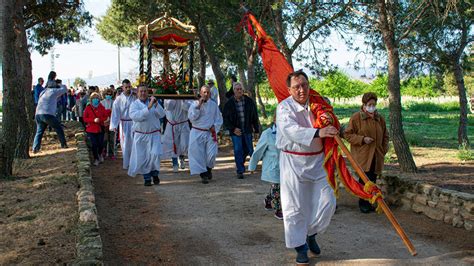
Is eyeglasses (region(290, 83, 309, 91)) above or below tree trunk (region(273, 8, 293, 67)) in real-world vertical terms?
below

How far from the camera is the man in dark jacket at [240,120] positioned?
1160 cm

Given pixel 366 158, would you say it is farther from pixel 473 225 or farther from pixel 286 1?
pixel 286 1

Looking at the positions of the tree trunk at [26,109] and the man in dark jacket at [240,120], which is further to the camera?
the tree trunk at [26,109]

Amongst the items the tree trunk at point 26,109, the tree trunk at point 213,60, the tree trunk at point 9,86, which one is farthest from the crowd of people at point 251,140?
the tree trunk at point 213,60

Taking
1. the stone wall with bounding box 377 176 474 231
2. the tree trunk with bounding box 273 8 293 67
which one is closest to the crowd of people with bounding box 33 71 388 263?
the stone wall with bounding box 377 176 474 231

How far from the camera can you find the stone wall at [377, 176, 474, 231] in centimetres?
696

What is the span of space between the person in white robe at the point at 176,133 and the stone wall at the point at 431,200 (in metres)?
5.38

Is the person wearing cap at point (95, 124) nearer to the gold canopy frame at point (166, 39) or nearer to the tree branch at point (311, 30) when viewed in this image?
the gold canopy frame at point (166, 39)

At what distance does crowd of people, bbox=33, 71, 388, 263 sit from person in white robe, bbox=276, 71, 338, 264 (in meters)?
0.01

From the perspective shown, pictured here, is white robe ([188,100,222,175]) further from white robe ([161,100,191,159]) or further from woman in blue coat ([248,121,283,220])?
woman in blue coat ([248,121,283,220])

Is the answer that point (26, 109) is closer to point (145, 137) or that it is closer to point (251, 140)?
point (145, 137)

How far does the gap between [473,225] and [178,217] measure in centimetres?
377

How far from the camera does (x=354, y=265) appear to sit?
554 cm

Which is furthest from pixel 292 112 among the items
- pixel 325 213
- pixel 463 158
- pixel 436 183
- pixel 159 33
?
pixel 159 33
